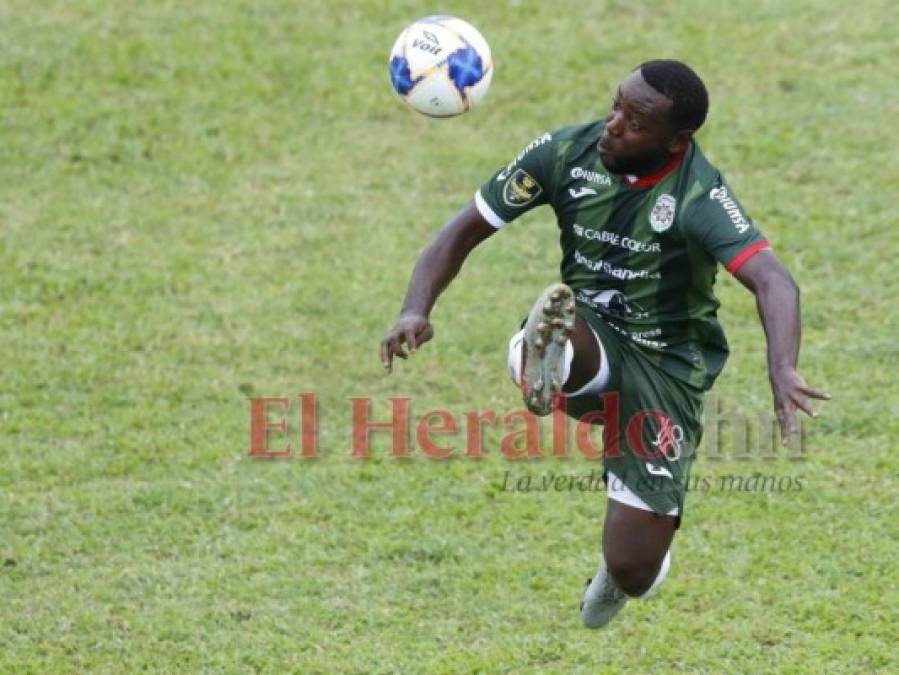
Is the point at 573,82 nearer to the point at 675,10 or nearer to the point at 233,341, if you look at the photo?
the point at 675,10

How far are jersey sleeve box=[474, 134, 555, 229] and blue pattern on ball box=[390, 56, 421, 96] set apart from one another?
38.8 inches

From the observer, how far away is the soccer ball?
889cm

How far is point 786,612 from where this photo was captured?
363 inches

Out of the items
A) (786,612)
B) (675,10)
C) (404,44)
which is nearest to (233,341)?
(404,44)

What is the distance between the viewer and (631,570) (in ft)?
26.8

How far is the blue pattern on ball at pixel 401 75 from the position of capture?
890cm

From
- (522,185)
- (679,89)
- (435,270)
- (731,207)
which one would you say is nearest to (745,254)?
(731,207)

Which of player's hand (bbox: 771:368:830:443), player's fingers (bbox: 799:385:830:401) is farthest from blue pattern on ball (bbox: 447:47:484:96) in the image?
player's fingers (bbox: 799:385:830:401)

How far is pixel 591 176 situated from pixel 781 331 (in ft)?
4.00

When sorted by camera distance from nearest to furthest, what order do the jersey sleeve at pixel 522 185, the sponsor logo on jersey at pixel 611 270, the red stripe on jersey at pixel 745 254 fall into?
the red stripe on jersey at pixel 745 254 < the sponsor logo on jersey at pixel 611 270 < the jersey sleeve at pixel 522 185

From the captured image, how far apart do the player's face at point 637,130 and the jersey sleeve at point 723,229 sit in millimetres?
284

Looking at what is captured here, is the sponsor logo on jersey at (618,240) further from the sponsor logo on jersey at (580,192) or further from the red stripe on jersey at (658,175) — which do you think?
the red stripe on jersey at (658,175)

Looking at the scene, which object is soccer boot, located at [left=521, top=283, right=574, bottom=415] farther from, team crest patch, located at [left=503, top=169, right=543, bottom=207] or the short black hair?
the short black hair

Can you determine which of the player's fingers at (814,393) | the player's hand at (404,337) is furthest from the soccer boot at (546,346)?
the player's fingers at (814,393)
